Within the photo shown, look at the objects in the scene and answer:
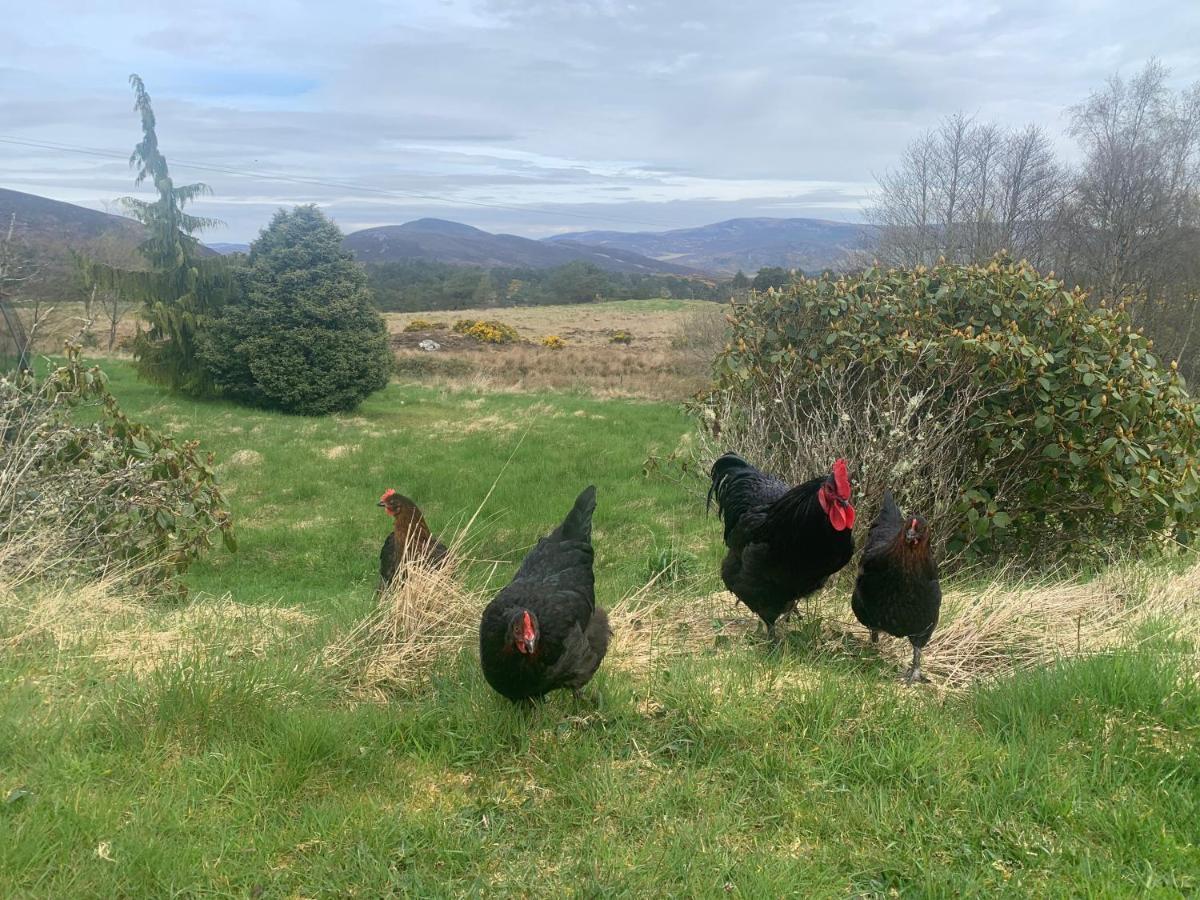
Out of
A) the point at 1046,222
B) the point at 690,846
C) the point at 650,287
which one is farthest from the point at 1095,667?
the point at 650,287

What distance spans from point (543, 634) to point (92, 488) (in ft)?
17.4

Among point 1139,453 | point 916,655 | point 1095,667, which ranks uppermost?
point 1139,453

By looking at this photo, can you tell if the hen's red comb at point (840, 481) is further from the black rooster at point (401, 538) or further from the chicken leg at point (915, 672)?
the black rooster at point (401, 538)

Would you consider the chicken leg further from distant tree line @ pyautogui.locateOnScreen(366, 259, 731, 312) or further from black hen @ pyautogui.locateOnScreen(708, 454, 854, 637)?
distant tree line @ pyautogui.locateOnScreen(366, 259, 731, 312)

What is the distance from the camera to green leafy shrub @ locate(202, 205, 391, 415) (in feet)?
71.8

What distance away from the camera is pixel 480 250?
10838 cm

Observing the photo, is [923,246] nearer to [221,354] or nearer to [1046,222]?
[1046,222]

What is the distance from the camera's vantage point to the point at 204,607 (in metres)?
5.46

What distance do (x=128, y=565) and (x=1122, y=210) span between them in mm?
28022

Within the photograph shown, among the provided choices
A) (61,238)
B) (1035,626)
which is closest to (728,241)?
(61,238)

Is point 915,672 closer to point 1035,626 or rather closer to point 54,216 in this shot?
point 1035,626

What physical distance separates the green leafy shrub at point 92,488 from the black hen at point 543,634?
405cm

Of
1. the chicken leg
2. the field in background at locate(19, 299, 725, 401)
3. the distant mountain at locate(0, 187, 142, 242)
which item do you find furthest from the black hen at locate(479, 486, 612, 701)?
the distant mountain at locate(0, 187, 142, 242)

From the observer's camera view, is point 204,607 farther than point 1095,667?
Yes
